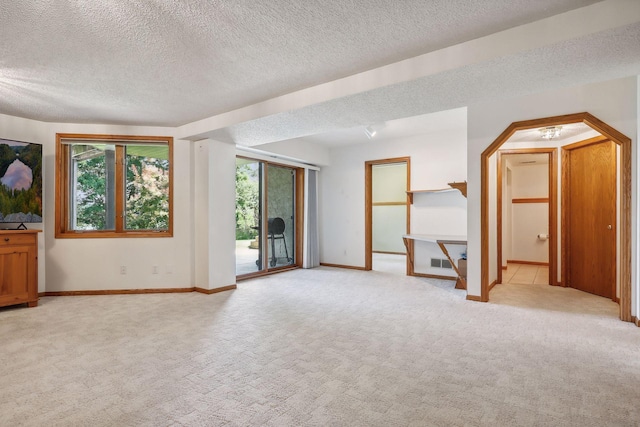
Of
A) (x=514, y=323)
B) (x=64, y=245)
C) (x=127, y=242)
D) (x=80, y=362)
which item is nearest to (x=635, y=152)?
(x=514, y=323)

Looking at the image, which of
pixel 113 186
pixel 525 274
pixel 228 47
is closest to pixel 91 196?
pixel 113 186

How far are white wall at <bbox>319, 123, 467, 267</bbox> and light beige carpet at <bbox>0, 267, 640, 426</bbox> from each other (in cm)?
224

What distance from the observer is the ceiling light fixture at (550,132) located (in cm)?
474

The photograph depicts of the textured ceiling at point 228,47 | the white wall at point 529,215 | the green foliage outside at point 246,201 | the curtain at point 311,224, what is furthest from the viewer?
the white wall at point 529,215

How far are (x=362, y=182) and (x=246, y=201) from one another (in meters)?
2.34

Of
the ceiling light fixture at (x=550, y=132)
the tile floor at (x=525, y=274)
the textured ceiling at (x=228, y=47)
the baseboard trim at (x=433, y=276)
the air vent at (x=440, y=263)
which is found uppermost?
the textured ceiling at (x=228, y=47)

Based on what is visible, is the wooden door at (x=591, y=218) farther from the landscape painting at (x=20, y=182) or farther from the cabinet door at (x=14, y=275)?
the landscape painting at (x=20, y=182)

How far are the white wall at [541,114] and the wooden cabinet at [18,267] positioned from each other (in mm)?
5242

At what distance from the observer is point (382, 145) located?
6.44m

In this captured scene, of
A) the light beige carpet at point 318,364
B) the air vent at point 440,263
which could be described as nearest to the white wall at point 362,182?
the air vent at point 440,263

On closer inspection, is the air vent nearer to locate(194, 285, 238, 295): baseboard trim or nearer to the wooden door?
the wooden door

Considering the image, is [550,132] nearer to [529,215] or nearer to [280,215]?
[529,215]

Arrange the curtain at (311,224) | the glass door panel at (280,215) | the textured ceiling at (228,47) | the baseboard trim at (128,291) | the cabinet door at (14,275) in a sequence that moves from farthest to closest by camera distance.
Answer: the curtain at (311,224) < the glass door panel at (280,215) < the baseboard trim at (128,291) < the cabinet door at (14,275) < the textured ceiling at (228,47)

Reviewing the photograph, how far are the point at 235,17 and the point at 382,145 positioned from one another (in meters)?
4.63
